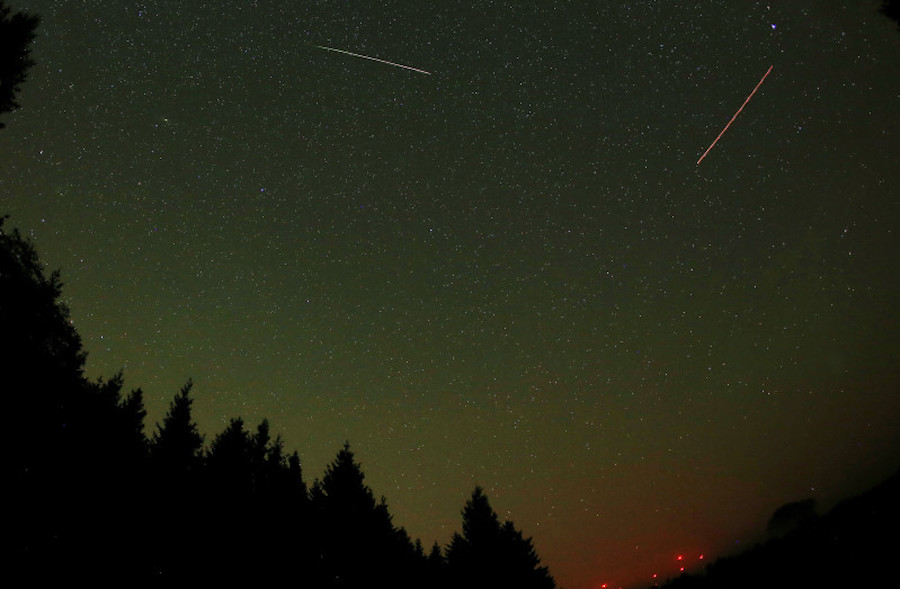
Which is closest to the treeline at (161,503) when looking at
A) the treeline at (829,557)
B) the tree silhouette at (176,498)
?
the tree silhouette at (176,498)

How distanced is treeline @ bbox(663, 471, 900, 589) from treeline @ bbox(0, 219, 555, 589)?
11.9 metres

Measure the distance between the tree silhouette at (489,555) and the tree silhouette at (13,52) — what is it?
1973 cm

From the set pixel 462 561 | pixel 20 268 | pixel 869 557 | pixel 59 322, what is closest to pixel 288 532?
pixel 462 561

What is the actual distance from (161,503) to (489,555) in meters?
12.2

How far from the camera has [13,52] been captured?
341 inches

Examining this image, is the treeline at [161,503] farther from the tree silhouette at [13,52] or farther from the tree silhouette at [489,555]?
the tree silhouette at [13,52]

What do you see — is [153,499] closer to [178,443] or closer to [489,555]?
[178,443]

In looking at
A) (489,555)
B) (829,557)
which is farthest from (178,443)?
(829,557)

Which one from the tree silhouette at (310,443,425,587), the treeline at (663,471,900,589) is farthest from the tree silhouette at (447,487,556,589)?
the treeline at (663,471,900,589)

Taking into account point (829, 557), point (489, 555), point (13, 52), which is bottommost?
point (829, 557)

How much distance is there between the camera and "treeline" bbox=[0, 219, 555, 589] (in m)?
12.0

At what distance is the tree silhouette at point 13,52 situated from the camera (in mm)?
8523

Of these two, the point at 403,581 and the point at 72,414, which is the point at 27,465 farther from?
the point at 403,581

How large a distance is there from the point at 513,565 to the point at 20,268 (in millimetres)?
18967
